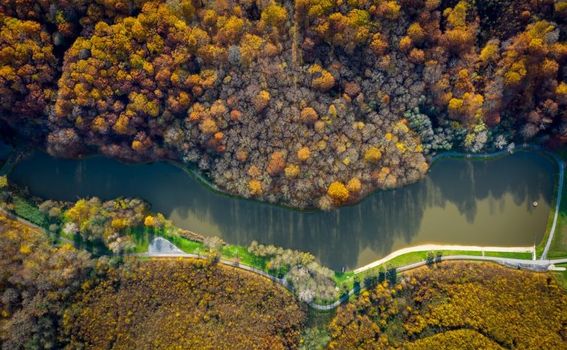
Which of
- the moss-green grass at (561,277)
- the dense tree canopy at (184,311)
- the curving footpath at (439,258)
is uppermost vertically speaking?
the curving footpath at (439,258)

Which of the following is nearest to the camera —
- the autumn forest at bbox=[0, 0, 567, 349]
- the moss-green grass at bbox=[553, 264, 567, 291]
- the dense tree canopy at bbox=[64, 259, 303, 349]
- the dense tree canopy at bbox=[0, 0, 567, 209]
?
the dense tree canopy at bbox=[0, 0, 567, 209]

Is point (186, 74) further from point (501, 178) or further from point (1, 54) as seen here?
point (501, 178)

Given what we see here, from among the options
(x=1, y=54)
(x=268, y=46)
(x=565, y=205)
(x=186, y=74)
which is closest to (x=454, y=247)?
(x=565, y=205)

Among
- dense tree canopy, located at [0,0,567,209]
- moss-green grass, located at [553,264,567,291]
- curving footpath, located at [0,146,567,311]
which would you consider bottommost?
moss-green grass, located at [553,264,567,291]

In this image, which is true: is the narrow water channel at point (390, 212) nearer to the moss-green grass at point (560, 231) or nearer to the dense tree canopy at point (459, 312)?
the moss-green grass at point (560, 231)

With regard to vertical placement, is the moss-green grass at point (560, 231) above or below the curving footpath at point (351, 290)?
above

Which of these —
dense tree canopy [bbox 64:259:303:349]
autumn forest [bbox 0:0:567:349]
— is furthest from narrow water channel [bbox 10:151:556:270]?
dense tree canopy [bbox 64:259:303:349]

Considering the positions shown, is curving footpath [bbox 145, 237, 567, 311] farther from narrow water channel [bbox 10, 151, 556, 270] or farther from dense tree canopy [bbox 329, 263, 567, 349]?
narrow water channel [bbox 10, 151, 556, 270]

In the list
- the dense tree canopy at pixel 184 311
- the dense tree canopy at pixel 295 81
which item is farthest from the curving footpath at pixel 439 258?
the dense tree canopy at pixel 295 81

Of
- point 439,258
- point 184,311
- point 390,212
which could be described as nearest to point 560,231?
point 439,258
